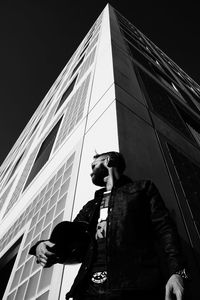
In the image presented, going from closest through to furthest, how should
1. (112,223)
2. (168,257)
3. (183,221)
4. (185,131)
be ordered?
(168,257), (112,223), (183,221), (185,131)

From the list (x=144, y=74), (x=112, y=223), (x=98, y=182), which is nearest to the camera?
(x=112, y=223)

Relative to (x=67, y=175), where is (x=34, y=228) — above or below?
below

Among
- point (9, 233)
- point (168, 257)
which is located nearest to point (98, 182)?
point (168, 257)

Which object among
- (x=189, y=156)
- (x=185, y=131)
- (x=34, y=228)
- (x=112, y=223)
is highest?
(x=185, y=131)

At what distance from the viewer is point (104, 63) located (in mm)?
4570

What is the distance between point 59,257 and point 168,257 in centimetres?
61

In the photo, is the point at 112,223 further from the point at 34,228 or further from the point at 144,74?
the point at 144,74

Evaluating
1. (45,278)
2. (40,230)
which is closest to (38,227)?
(40,230)

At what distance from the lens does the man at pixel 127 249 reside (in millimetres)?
1170

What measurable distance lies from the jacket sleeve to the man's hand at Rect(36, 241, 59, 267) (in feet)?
1.98

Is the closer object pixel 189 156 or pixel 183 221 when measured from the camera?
pixel 183 221

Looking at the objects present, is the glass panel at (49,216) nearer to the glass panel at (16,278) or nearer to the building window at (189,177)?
the glass panel at (16,278)

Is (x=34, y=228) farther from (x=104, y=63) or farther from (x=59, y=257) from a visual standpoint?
(x=104, y=63)

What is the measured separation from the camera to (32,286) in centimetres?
269
